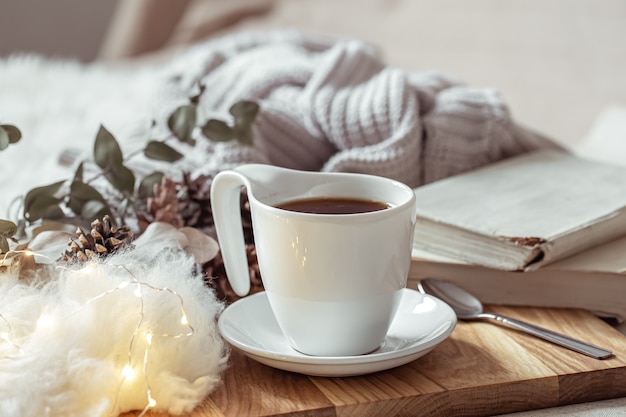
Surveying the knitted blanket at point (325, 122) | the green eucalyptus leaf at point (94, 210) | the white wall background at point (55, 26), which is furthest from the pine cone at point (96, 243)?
the white wall background at point (55, 26)

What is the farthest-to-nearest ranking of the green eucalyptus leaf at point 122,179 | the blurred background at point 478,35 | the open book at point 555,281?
the blurred background at point 478,35, the green eucalyptus leaf at point 122,179, the open book at point 555,281

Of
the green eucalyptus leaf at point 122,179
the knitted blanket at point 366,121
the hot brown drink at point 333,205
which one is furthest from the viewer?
the knitted blanket at point 366,121

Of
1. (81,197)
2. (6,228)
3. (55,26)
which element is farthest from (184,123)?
(55,26)

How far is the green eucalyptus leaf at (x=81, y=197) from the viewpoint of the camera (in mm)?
779

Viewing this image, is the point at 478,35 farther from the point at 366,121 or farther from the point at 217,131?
the point at 217,131

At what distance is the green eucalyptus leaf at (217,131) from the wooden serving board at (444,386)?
302mm

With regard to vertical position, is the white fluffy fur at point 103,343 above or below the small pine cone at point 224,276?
above

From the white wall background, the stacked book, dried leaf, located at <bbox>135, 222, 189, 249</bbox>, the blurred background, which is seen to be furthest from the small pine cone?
the white wall background

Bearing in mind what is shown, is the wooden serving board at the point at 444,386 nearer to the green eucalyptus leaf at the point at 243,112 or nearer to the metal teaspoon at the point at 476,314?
the metal teaspoon at the point at 476,314

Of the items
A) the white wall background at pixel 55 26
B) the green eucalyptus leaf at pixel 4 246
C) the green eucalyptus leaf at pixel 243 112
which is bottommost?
the white wall background at pixel 55 26

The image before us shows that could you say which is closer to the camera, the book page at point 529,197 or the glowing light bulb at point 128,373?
the glowing light bulb at point 128,373

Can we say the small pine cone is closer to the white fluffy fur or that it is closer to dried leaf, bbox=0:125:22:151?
the white fluffy fur

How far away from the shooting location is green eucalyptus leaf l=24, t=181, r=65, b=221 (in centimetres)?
76

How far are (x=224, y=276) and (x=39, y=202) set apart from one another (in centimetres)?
19
